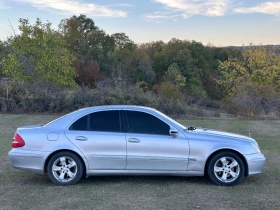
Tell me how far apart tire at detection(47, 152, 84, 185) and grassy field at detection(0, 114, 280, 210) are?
177 mm

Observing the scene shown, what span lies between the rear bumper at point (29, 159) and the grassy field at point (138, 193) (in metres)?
0.34

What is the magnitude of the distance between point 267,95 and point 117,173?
65.2 feet

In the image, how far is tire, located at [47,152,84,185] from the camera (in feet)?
22.8

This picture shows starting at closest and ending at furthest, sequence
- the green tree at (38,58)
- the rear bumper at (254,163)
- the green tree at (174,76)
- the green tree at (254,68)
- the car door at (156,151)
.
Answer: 1. the car door at (156,151)
2. the rear bumper at (254,163)
3. the green tree at (38,58)
4. the green tree at (254,68)
5. the green tree at (174,76)

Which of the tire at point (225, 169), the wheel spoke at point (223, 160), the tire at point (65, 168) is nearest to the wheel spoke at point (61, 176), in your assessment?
the tire at point (65, 168)

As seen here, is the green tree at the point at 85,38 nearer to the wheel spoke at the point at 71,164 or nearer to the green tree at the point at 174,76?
the green tree at the point at 174,76

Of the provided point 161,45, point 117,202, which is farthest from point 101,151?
point 161,45

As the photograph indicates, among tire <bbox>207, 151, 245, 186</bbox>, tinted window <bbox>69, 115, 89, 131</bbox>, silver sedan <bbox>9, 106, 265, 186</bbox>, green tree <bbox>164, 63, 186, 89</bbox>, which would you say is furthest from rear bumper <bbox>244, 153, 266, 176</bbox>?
green tree <bbox>164, 63, 186, 89</bbox>

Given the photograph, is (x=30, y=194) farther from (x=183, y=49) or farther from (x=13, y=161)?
(x=183, y=49)

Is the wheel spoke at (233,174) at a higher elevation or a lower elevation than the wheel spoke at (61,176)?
higher

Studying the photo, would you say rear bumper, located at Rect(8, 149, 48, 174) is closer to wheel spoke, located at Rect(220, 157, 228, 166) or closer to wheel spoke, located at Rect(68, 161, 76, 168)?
wheel spoke, located at Rect(68, 161, 76, 168)

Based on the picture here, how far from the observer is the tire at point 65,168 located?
6.96 m

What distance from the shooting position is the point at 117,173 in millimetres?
6992

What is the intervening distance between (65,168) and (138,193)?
1.42 m
